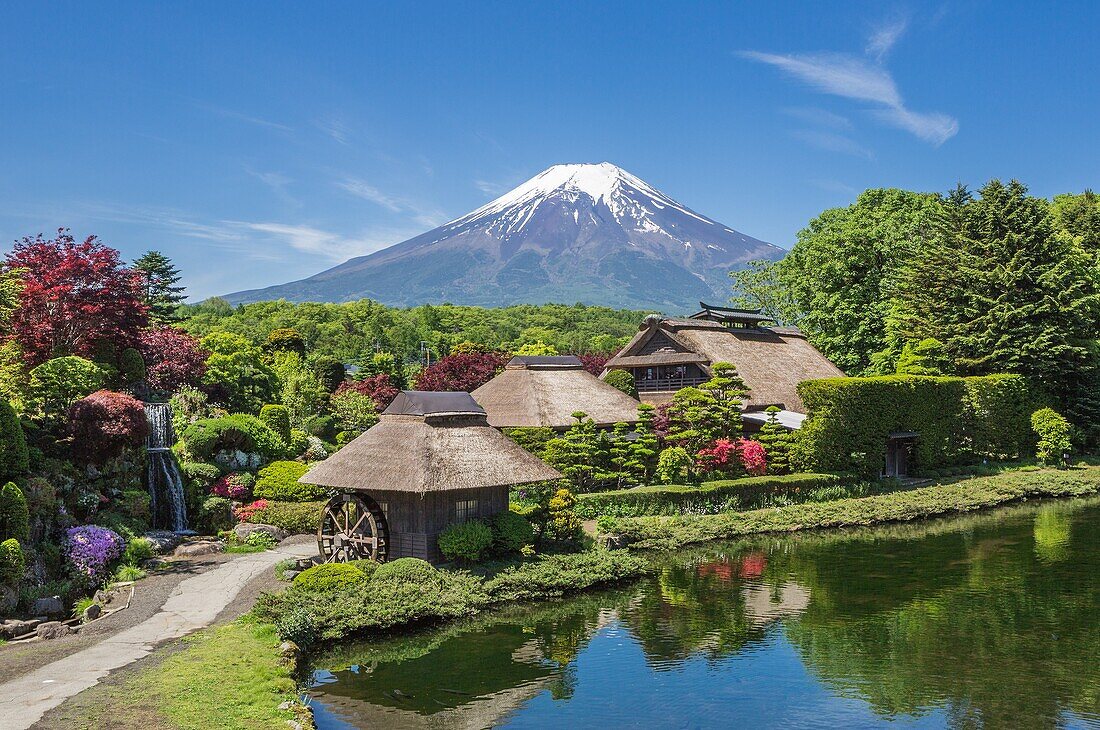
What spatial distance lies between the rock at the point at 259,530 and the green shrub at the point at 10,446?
7547mm

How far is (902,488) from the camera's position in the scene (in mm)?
38344

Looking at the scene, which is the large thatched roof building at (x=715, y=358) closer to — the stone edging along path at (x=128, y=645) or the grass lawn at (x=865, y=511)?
the grass lawn at (x=865, y=511)

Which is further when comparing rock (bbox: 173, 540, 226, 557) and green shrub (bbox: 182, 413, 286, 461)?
green shrub (bbox: 182, 413, 286, 461)

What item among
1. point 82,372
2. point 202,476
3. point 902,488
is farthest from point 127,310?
point 902,488

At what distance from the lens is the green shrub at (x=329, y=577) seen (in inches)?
788

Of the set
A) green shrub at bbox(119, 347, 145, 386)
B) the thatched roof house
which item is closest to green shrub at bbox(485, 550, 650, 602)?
the thatched roof house

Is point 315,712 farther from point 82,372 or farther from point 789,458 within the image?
point 789,458

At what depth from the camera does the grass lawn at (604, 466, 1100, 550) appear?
95.3 ft

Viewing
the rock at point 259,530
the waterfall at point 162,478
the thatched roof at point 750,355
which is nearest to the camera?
the waterfall at point 162,478

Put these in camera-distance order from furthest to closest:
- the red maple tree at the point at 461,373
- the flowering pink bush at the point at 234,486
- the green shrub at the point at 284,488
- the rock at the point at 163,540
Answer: the red maple tree at the point at 461,373 → the green shrub at the point at 284,488 → the flowering pink bush at the point at 234,486 → the rock at the point at 163,540

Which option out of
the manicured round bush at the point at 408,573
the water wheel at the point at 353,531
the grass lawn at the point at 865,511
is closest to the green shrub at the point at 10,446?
the water wheel at the point at 353,531

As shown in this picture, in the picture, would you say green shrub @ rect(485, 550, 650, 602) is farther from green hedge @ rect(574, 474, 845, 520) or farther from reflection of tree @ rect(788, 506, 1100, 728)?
green hedge @ rect(574, 474, 845, 520)

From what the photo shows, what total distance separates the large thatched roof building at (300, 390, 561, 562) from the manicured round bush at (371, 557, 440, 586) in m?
1.00

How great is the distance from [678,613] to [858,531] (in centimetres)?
1331
